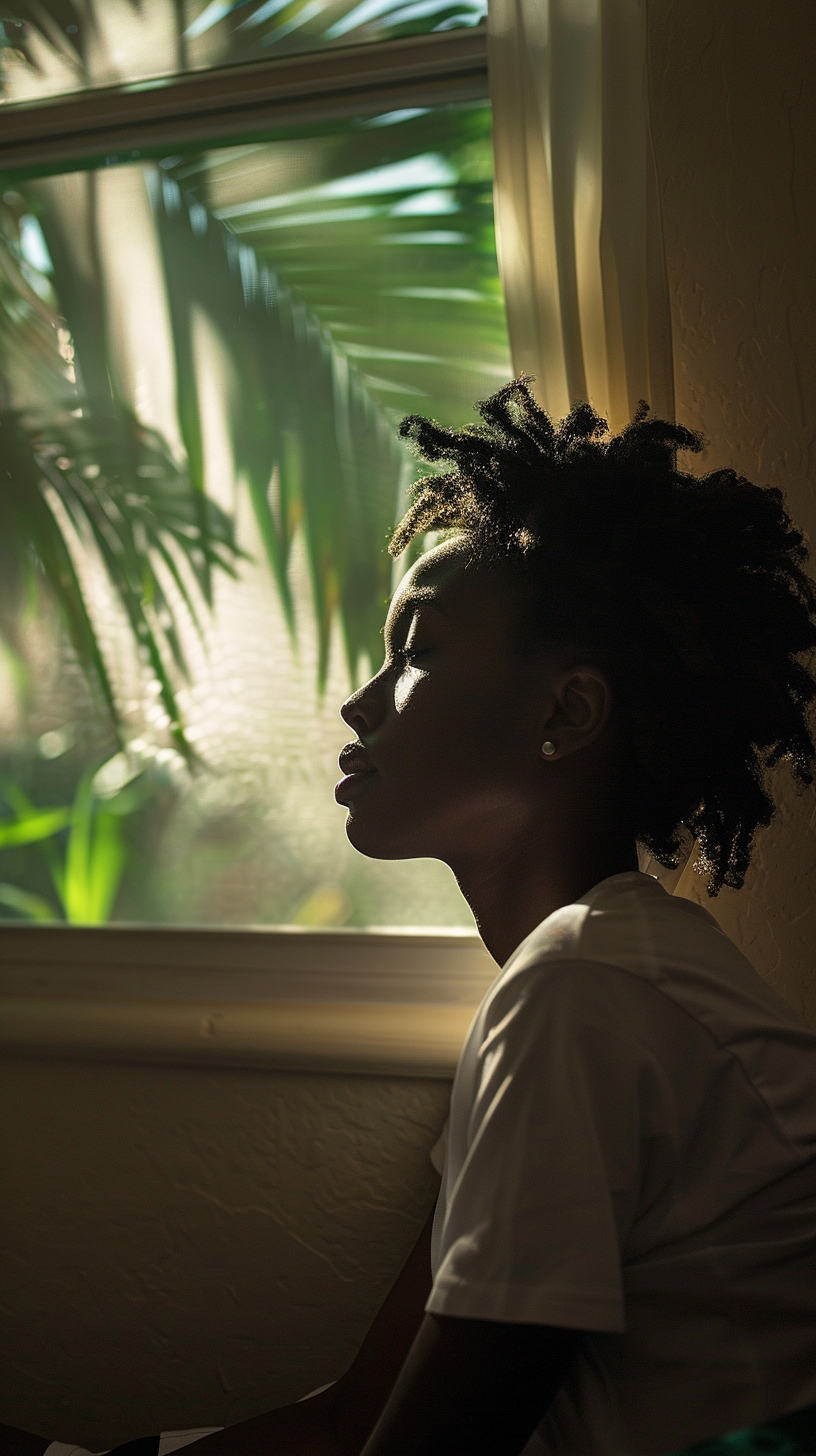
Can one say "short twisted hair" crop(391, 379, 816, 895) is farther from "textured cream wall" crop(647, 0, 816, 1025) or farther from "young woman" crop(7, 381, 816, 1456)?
"textured cream wall" crop(647, 0, 816, 1025)

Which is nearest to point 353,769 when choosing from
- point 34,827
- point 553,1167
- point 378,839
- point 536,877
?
point 378,839

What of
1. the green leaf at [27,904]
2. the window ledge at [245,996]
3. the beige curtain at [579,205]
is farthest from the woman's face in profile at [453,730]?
the green leaf at [27,904]

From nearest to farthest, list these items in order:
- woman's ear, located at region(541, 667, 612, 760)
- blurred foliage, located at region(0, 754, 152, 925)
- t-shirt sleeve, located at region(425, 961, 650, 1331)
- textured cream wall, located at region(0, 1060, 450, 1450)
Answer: t-shirt sleeve, located at region(425, 961, 650, 1331)
woman's ear, located at region(541, 667, 612, 760)
textured cream wall, located at region(0, 1060, 450, 1450)
blurred foliage, located at region(0, 754, 152, 925)

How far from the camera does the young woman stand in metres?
0.49

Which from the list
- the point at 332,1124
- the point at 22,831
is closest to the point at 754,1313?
the point at 332,1124

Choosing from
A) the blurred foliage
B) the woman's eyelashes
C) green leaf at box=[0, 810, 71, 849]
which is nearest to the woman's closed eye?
the woman's eyelashes

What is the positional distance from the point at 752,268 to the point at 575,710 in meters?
0.69

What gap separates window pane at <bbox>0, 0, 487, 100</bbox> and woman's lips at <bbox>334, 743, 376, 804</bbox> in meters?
1.14

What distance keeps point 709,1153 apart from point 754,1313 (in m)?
0.09

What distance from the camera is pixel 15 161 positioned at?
1.54 meters

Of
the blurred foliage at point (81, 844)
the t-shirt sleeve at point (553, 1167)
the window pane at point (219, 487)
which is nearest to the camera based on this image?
the t-shirt sleeve at point (553, 1167)

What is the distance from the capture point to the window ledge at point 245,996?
1.22 meters

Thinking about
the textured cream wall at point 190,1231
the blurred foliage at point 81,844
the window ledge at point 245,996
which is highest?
the blurred foliage at point 81,844

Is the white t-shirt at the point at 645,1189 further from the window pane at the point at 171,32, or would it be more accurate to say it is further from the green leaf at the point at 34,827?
the window pane at the point at 171,32
